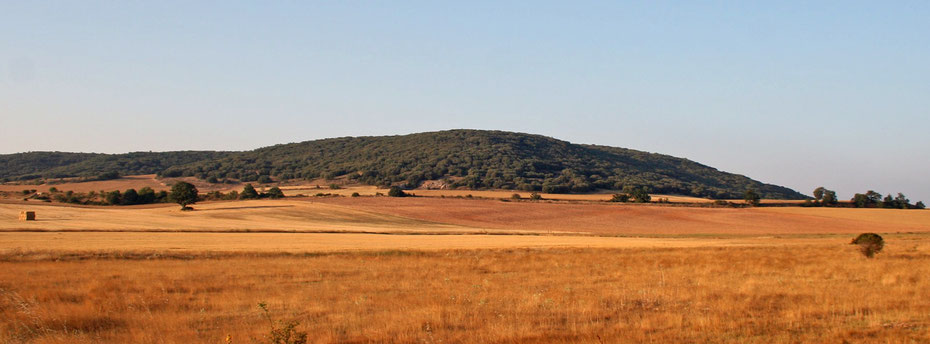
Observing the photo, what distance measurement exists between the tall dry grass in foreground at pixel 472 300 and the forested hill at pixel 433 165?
9918cm

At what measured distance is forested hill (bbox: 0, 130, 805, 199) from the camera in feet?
453

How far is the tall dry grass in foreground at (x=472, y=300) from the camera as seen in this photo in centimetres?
1121

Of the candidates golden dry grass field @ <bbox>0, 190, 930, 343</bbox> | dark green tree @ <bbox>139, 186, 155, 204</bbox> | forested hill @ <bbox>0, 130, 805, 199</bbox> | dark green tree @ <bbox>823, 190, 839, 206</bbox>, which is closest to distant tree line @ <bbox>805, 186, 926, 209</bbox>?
dark green tree @ <bbox>823, 190, 839, 206</bbox>

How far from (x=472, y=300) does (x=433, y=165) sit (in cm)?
13633

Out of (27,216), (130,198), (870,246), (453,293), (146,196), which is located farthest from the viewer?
(146,196)

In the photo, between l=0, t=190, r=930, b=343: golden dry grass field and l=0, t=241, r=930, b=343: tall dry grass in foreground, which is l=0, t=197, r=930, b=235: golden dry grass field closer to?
l=0, t=190, r=930, b=343: golden dry grass field

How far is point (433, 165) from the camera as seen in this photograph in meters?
152

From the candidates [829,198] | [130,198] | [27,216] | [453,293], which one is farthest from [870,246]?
[130,198]

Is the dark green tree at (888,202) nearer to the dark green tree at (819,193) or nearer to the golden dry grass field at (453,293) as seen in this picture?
the dark green tree at (819,193)

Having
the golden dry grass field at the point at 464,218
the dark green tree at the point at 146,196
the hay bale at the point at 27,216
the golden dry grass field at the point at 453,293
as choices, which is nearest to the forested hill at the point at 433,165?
the dark green tree at the point at 146,196

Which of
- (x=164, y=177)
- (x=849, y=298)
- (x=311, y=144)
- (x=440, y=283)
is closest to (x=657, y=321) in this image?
(x=849, y=298)

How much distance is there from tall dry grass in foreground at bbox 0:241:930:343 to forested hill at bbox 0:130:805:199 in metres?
99.2

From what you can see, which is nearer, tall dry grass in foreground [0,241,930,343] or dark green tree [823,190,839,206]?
tall dry grass in foreground [0,241,930,343]

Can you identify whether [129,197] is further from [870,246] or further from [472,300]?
[870,246]
